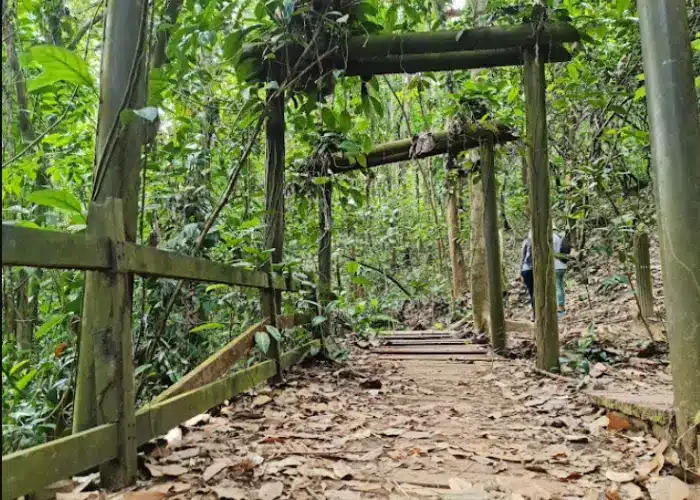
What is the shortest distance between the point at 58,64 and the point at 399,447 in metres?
2.43

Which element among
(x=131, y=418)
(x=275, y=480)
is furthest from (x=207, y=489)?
(x=131, y=418)

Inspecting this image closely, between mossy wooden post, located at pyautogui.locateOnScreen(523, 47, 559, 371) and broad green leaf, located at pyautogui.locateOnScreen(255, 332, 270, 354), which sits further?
mossy wooden post, located at pyautogui.locateOnScreen(523, 47, 559, 371)

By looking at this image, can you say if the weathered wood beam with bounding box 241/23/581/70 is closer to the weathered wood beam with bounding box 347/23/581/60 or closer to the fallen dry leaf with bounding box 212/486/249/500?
the weathered wood beam with bounding box 347/23/581/60

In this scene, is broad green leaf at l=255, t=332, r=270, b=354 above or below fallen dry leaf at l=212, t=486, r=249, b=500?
above

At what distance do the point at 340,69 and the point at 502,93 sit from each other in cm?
404

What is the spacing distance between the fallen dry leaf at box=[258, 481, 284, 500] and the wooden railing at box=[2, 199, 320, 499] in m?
0.54

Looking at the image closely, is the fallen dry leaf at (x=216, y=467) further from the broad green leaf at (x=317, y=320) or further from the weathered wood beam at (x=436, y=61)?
the weathered wood beam at (x=436, y=61)

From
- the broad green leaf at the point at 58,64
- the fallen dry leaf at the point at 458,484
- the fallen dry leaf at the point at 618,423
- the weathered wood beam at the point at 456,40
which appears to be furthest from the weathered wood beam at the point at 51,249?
the weathered wood beam at the point at 456,40

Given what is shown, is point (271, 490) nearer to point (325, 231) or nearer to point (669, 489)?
point (669, 489)

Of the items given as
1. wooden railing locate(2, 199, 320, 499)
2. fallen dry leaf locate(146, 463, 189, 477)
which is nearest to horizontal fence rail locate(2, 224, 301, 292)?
wooden railing locate(2, 199, 320, 499)

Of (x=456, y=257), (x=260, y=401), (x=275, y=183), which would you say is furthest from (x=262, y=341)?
(x=456, y=257)

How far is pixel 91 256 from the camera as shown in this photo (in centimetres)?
197

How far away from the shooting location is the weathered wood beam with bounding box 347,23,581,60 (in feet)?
15.3

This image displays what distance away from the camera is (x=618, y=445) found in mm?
2707
